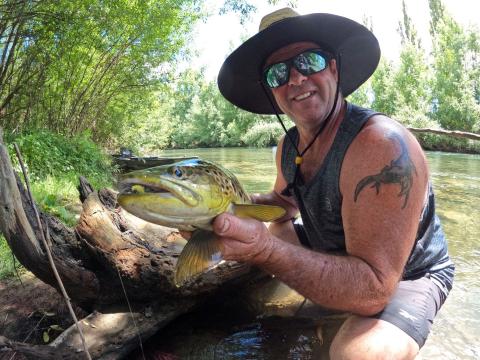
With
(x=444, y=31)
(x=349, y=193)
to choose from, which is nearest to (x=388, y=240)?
(x=349, y=193)

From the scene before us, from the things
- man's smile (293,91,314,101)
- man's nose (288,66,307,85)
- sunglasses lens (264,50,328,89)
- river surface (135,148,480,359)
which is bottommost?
river surface (135,148,480,359)

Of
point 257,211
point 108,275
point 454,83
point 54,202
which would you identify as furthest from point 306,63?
point 454,83

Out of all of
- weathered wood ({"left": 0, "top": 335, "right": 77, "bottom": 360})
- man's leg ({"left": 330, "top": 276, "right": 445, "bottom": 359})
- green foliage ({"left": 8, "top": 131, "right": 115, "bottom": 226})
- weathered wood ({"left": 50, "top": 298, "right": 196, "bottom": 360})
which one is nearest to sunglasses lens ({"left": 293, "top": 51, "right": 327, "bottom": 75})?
man's leg ({"left": 330, "top": 276, "right": 445, "bottom": 359})

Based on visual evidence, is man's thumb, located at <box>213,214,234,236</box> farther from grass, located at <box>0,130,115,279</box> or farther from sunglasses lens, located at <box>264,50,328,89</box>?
grass, located at <box>0,130,115,279</box>

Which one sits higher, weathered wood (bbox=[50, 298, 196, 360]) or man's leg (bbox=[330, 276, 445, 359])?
man's leg (bbox=[330, 276, 445, 359])

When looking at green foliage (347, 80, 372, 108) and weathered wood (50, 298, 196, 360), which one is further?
green foliage (347, 80, 372, 108)

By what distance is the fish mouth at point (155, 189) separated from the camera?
1467mm

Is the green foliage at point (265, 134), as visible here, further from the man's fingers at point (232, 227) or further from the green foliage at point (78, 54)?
the man's fingers at point (232, 227)

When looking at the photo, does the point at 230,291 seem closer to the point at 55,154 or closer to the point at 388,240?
the point at 388,240

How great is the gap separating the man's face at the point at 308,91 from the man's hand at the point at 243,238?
37.8 inches

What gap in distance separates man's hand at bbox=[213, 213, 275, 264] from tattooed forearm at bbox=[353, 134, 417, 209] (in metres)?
0.59

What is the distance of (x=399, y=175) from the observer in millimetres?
1938

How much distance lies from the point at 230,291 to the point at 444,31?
42.4 metres

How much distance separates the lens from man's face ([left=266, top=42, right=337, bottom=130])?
2424 millimetres
